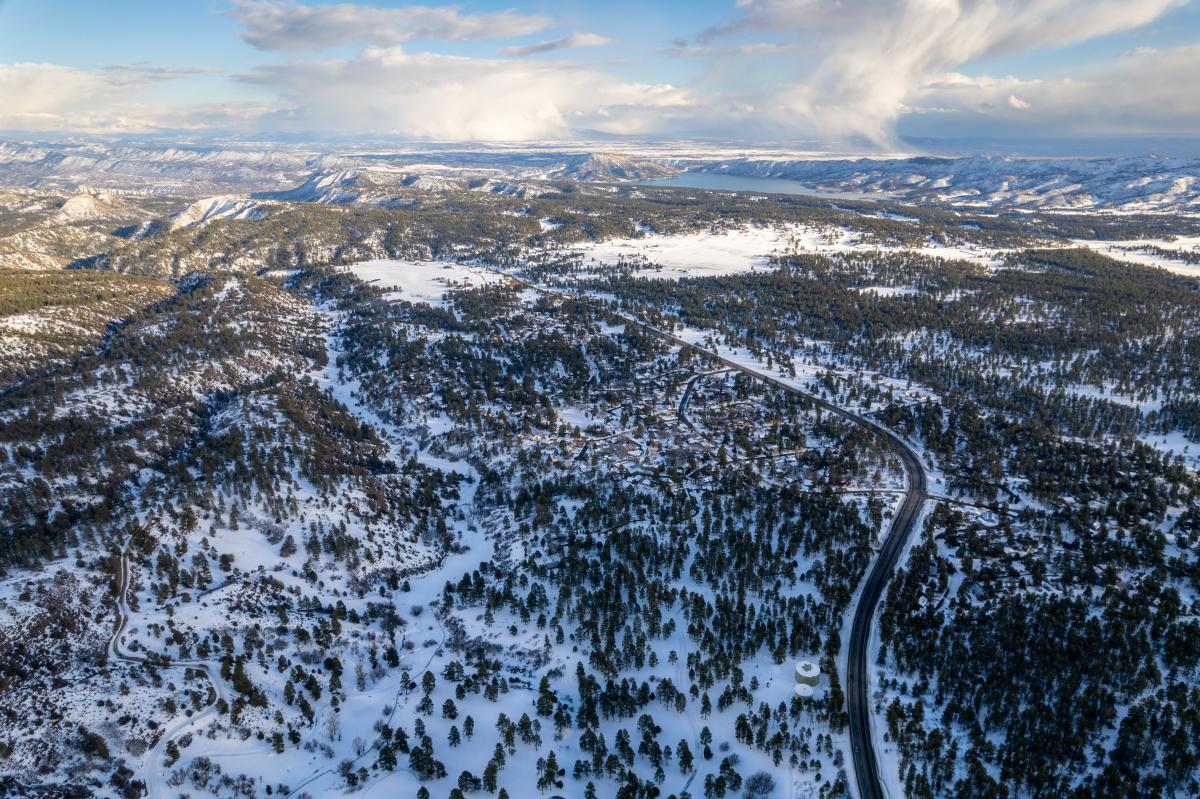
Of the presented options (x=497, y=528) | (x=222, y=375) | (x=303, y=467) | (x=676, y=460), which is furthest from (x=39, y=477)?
(x=676, y=460)

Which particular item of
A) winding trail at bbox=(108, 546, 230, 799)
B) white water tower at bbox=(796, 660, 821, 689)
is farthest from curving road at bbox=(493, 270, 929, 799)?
winding trail at bbox=(108, 546, 230, 799)

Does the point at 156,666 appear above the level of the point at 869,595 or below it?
below

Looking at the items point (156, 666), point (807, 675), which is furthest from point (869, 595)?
point (156, 666)

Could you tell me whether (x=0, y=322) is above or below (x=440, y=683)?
above

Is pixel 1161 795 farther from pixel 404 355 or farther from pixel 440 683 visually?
pixel 404 355

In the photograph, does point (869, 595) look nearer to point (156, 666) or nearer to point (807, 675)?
point (807, 675)

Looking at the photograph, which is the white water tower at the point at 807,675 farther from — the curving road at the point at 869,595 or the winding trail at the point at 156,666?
the winding trail at the point at 156,666
